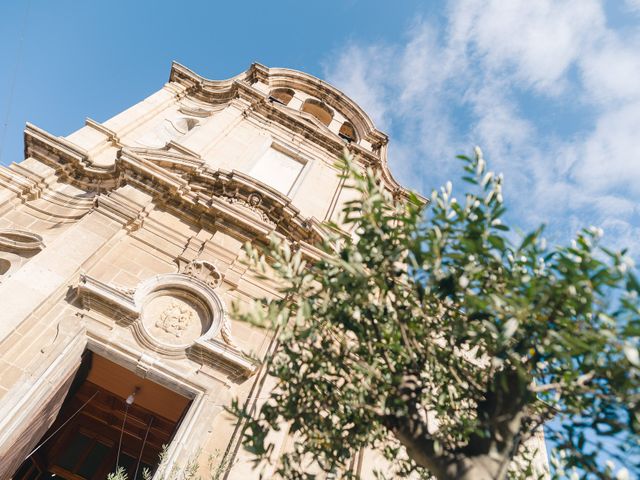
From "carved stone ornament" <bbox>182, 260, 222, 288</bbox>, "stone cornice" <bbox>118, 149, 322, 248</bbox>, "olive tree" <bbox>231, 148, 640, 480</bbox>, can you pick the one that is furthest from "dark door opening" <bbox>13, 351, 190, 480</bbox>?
"olive tree" <bbox>231, 148, 640, 480</bbox>

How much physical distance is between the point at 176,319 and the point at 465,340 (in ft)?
20.6

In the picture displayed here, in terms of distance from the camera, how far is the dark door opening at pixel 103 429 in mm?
9477

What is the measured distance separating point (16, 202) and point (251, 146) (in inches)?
273

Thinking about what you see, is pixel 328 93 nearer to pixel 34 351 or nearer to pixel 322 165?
pixel 322 165

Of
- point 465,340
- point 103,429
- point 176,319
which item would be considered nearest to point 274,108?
point 176,319

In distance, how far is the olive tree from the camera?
3.64 m

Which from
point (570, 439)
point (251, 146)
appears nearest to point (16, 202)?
point (251, 146)

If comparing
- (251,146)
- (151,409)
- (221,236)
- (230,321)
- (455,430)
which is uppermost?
(251,146)

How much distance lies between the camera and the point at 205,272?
9.58 m

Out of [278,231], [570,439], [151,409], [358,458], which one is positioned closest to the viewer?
[570,439]

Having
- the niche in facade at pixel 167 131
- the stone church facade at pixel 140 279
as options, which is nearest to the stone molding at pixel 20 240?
the stone church facade at pixel 140 279

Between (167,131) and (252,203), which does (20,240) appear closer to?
(252,203)

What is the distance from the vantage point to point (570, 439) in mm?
4031

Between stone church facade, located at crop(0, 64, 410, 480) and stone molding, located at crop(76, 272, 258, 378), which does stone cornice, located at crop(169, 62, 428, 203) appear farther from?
stone molding, located at crop(76, 272, 258, 378)
